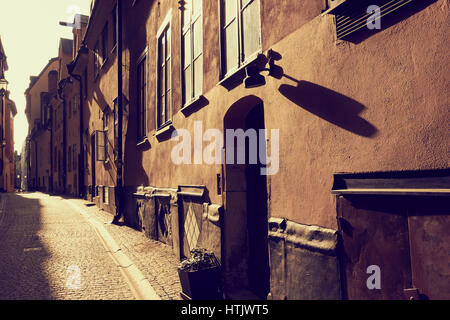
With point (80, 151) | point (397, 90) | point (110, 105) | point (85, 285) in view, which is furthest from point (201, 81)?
point (80, 151)

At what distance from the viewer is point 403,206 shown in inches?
95.2

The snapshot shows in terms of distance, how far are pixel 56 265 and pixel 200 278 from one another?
318cm

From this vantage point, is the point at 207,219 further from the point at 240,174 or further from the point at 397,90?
the point at 397,90

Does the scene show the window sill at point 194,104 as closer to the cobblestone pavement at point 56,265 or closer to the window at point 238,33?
the window at point 238,33

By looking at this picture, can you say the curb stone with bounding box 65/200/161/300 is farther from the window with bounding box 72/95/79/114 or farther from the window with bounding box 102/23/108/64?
the window with bounding box 72/95/79/114

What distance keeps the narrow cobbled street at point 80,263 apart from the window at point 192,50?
10.2ft

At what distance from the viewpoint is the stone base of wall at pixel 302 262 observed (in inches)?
117

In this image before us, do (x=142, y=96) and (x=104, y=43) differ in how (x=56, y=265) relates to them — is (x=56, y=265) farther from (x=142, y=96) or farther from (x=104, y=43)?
(x=104, y=43)

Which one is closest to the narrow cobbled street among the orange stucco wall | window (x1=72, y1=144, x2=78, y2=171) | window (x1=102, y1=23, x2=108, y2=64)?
the orange stucco wall

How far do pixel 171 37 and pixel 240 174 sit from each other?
405 cm

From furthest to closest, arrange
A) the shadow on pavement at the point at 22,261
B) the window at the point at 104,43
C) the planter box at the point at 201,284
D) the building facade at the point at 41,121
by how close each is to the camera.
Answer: the building facade at the point at 41,121 < the window at the point at 104,43 < the shadow on pavement at the point at 22,261 < the planter box at the point at 201,284

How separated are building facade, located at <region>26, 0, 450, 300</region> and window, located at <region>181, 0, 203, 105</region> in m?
0.03

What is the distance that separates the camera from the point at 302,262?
3.31 meters

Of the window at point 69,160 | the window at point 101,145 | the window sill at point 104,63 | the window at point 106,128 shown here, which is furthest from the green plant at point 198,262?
the window at point 69,160
